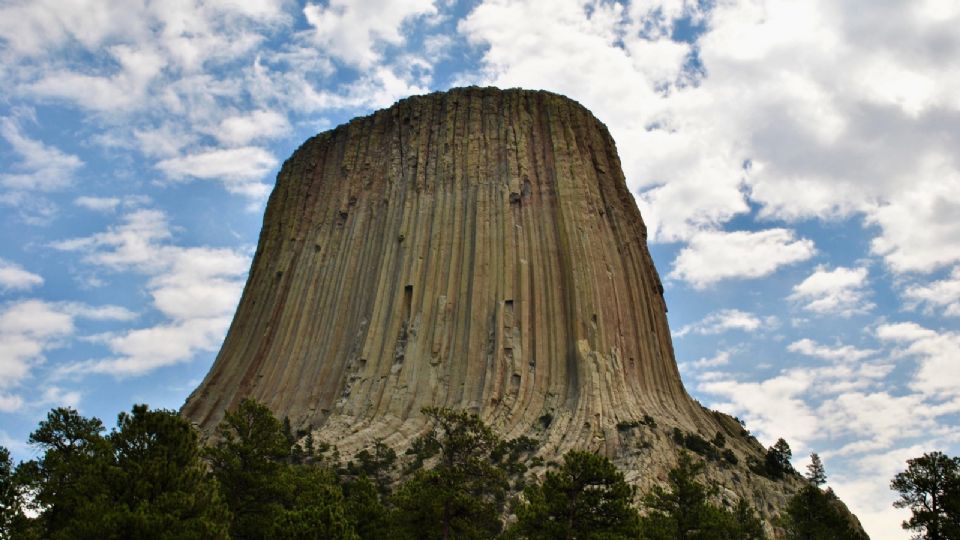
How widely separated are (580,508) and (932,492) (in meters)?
13.5

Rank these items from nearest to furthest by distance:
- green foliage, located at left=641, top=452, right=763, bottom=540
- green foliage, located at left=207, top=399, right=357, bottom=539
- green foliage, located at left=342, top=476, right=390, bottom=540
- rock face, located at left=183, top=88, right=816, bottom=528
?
green foliage, located at left=207, top=399, right=357, bottom=539 → green foliage, located at left=342, top=476, right=390, bottom=540 → green foliage, located at left=641, top=452, right=763, bottom=540 → rock face, located at left=183, top=88, right=816, bottom=528

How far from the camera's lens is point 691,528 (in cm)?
2959

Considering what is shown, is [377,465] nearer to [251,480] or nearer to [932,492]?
[251,480]

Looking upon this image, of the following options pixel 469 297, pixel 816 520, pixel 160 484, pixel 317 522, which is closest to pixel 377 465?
pixel 469 297

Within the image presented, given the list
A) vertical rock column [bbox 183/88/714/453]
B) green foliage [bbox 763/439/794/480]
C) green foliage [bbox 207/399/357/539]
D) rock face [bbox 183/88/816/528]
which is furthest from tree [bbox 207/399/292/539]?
green foliage [bbox 763/439/794/480]

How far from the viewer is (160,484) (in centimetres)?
2308

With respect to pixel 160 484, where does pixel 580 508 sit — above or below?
below

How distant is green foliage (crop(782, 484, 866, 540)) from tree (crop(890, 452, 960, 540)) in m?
3.28

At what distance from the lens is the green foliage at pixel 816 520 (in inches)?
1312

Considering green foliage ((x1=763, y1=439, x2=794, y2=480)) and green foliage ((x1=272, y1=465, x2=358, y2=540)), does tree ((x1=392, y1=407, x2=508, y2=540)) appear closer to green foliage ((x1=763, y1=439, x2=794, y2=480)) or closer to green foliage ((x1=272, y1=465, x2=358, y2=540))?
green foliage ((x1=272, y1=465, x2=358, y2=540))

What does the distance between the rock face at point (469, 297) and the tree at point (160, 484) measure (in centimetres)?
1826

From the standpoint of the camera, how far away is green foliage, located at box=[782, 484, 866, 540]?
1312 inches

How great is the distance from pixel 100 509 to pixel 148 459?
2141 millimetres

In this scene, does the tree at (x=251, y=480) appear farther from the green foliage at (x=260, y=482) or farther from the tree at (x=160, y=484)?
the tree at (x=160, y=484)
